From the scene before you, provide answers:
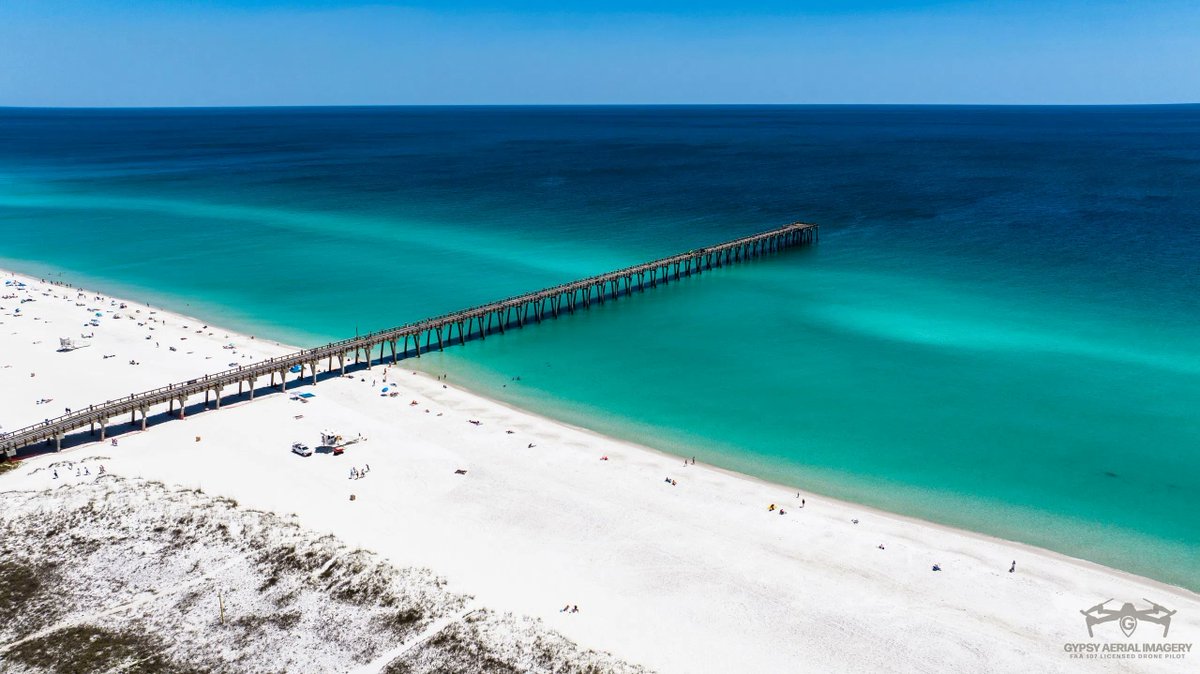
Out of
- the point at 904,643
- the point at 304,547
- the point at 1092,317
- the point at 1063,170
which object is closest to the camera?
the point at 904,643

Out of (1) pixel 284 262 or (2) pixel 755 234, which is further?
(2) pixel 755 234

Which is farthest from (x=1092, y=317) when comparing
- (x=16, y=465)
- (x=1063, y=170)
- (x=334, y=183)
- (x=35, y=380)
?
(x=334, y=183)

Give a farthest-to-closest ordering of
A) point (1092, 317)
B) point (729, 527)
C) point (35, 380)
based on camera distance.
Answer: point (1092, 317) < point (35, 380) < point (729, 527)

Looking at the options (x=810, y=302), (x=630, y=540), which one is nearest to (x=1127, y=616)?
(x=630, y=540)

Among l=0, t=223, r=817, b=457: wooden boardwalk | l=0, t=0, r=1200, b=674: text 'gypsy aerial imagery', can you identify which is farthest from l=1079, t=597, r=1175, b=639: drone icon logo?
l=0, t=223, r=817, b=457: wooden boardwalk

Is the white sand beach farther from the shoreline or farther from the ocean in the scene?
the ocean

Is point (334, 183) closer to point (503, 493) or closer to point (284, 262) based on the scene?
point (284, 262)

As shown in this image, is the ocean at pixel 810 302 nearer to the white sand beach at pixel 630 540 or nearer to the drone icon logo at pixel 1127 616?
the white sand beach at pixel 630 540
